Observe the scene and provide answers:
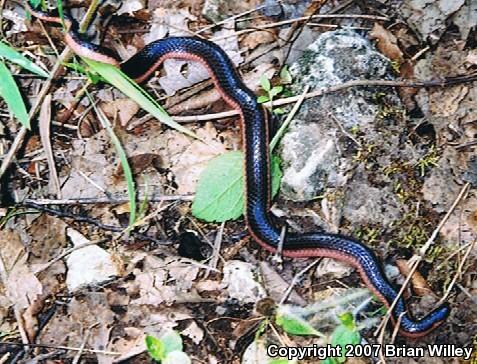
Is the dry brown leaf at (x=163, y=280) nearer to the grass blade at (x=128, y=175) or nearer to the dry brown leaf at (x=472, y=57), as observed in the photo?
the grass blade at (x=128, y=175)

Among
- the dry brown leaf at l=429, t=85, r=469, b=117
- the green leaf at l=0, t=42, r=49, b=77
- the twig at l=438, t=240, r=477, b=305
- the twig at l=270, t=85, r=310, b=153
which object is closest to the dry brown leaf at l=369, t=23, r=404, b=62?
the dry brown leaf at l=429, t=85, r=469, b=117

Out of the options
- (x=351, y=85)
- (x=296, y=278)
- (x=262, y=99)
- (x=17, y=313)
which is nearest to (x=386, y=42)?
(x=351, y=85)

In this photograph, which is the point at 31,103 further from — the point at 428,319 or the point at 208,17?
the point at 428,319

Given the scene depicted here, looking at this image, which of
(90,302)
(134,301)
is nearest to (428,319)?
(134,301)

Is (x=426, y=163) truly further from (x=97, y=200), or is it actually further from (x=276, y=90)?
(x=97, y=200)

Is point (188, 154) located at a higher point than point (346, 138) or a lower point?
lower

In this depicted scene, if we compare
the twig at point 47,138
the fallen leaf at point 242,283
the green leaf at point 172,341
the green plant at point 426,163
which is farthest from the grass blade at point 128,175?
the green plant at point 426,163
